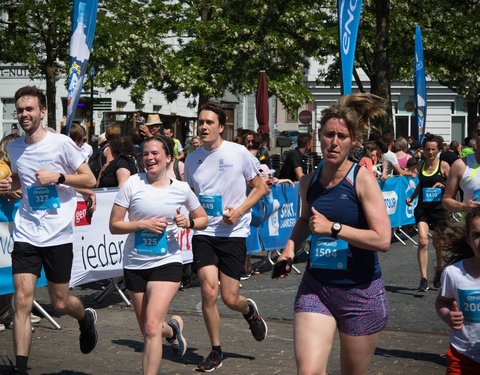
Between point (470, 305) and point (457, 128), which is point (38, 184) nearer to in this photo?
point (470, 305)

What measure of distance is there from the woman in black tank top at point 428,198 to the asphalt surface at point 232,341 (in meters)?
0.47

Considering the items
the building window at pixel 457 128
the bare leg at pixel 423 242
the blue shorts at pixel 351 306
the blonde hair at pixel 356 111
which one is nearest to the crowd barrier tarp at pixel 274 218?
the bare leg at pixel 423 242

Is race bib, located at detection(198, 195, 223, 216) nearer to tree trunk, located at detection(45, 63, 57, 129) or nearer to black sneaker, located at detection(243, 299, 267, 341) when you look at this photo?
black sneaker, located at detection(243, 299, 267, 341)

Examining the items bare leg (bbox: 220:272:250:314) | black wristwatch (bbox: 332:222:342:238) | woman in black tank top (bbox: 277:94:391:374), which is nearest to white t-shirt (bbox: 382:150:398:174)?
bare leg (bbox: 220:272:250:314)

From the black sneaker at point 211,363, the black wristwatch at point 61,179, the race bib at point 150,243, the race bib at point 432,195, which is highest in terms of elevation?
the black wristwatch at point 61,179

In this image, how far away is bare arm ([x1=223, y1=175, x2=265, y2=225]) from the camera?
6555 millimetres

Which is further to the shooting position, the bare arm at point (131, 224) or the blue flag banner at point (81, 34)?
the blue flag banner at point (81, 34)

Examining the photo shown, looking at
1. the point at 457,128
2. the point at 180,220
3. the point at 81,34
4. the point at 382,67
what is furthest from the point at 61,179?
the point at 457,128

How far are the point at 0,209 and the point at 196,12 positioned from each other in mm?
24641

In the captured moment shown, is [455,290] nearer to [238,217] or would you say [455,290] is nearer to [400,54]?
[238,217]

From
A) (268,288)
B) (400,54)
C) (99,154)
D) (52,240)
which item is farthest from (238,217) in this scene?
(400,54)

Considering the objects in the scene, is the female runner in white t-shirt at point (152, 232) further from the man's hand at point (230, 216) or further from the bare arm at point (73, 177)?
the man's hand at point (230, 216)

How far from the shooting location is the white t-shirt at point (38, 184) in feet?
19.2

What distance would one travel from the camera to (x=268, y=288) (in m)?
10.5
